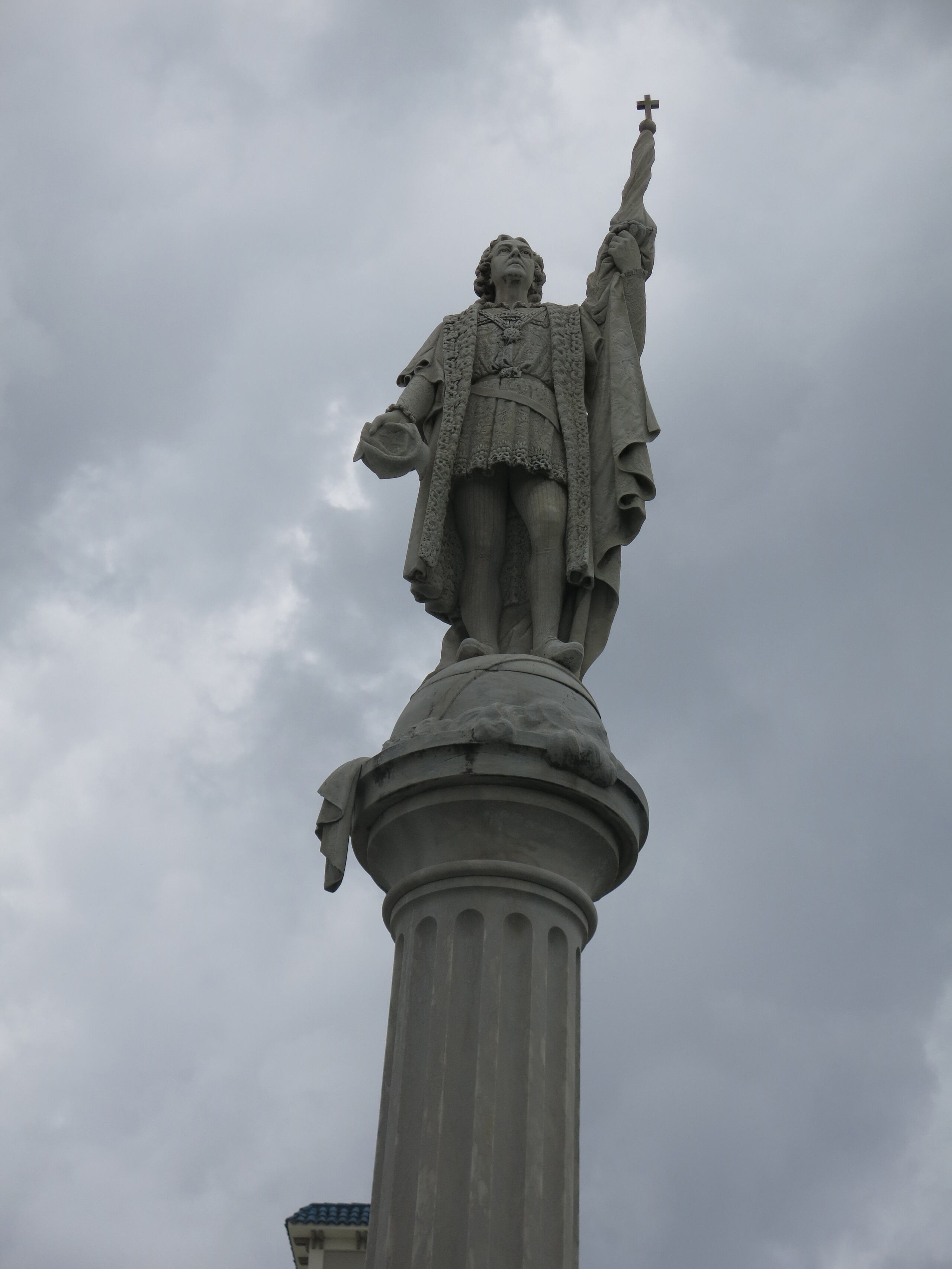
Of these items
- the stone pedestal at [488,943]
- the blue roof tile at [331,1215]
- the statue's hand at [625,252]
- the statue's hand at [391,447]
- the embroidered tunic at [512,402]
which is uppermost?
the statue's hand at [625,252]

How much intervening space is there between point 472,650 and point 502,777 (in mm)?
1573

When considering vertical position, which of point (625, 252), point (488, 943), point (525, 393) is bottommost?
point (488, 943)

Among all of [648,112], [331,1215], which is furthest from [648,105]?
[331,1215]

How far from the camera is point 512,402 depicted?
9.16 metres

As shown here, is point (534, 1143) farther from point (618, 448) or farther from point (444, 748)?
point (618, 448)

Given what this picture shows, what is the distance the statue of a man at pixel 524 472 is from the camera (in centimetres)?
872

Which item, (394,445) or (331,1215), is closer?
(394,445)

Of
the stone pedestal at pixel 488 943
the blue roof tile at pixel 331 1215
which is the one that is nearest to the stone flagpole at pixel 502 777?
the stone pedestal at pixel 488 943

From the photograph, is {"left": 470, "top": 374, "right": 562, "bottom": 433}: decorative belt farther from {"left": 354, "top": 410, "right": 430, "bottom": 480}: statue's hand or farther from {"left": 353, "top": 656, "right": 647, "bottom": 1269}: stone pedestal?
{"left": 353, "top": 656, "right": 647, "bottom": 1269}: stone pedestal

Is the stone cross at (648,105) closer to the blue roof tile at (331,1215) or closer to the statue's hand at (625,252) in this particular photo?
the statue's hand at (625,252)

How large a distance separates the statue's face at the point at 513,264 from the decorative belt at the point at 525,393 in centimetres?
111

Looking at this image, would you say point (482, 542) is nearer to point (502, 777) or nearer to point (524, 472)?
point (524, 472)

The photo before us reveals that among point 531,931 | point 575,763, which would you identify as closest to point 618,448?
point 575,763

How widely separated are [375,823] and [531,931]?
1101 mm
